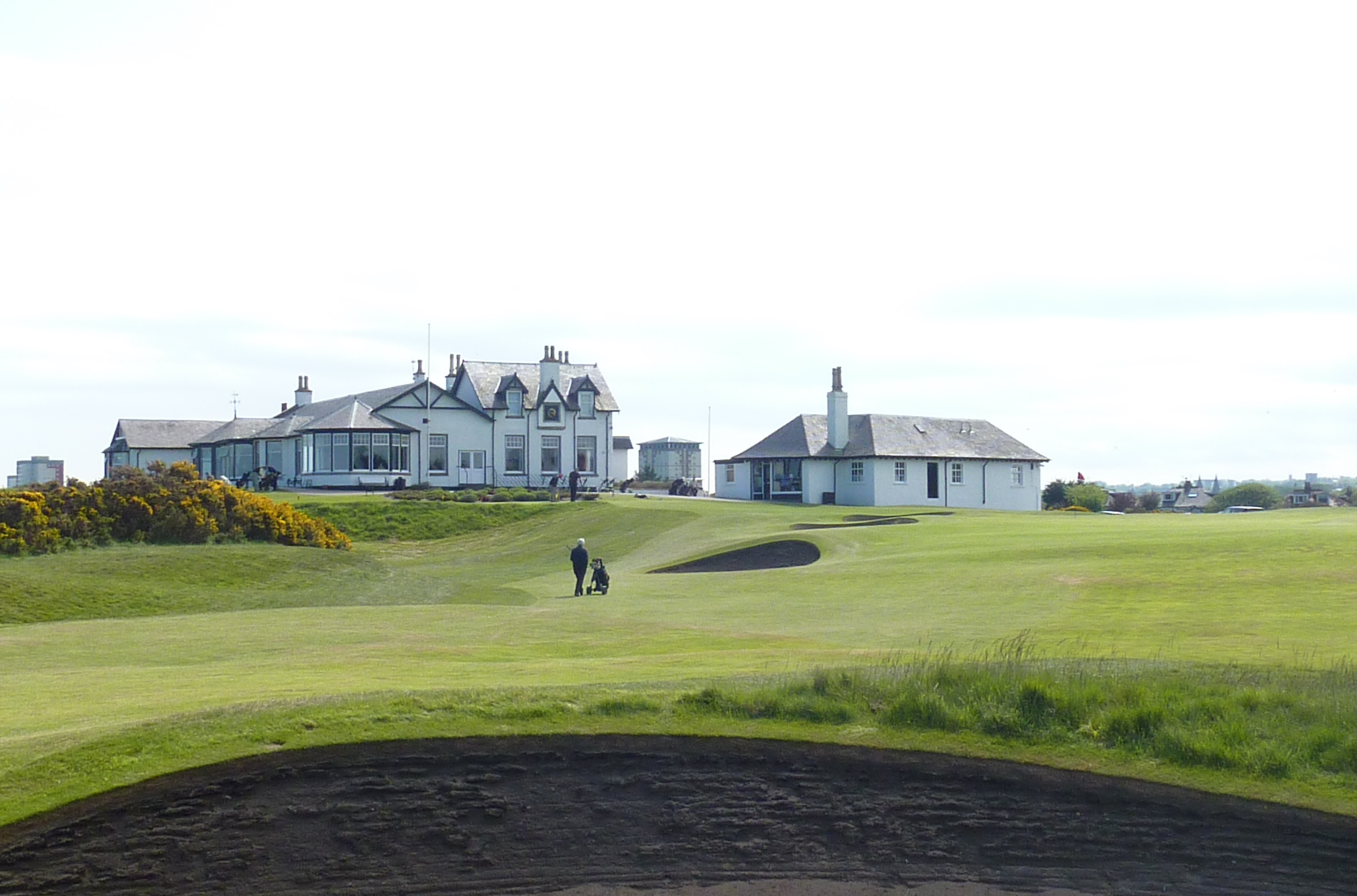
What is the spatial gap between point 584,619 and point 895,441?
45595mm

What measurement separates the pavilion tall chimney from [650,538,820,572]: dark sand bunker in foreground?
29.5m

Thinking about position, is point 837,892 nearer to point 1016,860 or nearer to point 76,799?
point 1016,860

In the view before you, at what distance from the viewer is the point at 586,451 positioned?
77.7 m

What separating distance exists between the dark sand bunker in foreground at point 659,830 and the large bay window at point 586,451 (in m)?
65.3

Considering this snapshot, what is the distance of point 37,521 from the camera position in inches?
1405

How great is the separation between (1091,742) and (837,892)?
323 cm

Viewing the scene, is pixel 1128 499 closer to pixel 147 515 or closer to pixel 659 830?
pixel 147 515

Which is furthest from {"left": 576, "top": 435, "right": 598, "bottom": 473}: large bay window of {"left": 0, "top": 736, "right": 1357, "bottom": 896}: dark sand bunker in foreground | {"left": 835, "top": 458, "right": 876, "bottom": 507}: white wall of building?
{"left": 0, "top": 736, "right": 1357, "bottom": 896}: dark sand bunker in foreground

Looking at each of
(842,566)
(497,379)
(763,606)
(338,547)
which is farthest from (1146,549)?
(497,379)

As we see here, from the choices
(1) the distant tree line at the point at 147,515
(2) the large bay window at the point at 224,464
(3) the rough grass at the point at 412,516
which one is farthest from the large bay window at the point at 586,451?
(1) the distant tree line at the point at 147,515

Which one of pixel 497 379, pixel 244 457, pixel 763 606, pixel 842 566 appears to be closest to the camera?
pixel 763 606

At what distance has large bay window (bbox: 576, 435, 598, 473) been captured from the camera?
77500 mm

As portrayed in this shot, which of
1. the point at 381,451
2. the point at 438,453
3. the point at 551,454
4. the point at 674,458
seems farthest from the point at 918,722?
the point at 674,458

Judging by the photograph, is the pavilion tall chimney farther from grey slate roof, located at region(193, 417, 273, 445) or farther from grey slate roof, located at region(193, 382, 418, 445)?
grey slate roof, located at region(193, 417, 273, 445)
